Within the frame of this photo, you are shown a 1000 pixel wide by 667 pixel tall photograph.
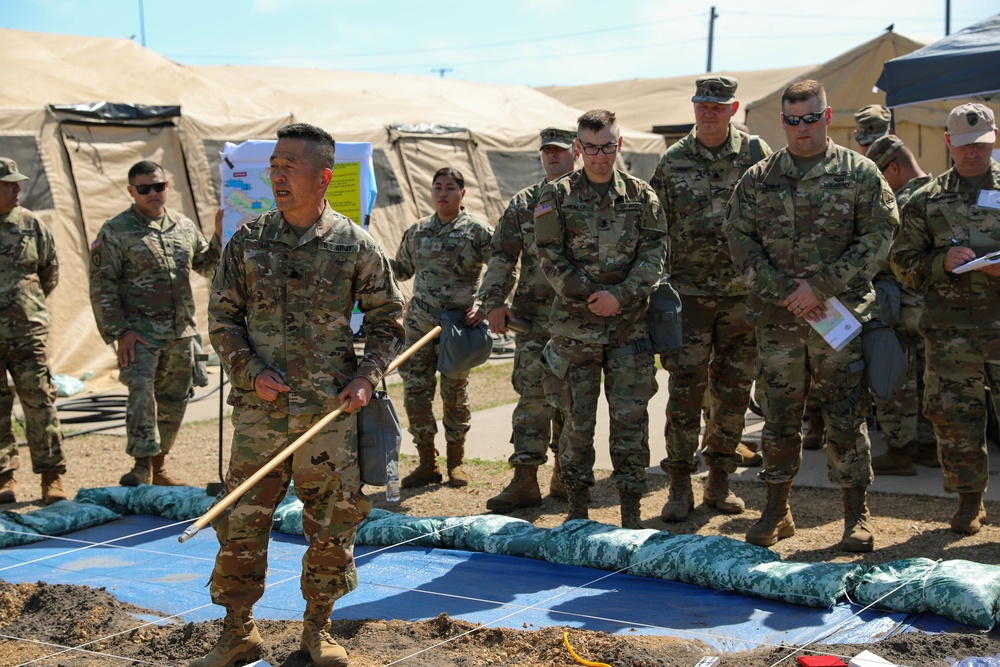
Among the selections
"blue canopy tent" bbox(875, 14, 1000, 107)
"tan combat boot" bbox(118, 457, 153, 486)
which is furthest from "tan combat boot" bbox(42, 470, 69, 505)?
"blue canopy tent" bbox(875, 14, 1000, 107)

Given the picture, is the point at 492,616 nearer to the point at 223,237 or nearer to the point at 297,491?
the point at 297,491

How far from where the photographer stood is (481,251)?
7.20 meters

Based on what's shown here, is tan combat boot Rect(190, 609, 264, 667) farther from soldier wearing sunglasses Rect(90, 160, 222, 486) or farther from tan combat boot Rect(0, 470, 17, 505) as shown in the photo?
tan combat boot Rect(0, 470, 17, 505)

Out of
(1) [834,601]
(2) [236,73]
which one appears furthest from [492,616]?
(2) [236,73]

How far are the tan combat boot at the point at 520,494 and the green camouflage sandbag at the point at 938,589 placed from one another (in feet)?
8.29

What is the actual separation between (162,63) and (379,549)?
11.1 m

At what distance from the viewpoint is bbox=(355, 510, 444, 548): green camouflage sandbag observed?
18.6 ft

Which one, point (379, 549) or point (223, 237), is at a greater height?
point (223, 237)

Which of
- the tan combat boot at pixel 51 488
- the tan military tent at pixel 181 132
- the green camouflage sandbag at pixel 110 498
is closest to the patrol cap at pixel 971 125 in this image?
the green camouflage sandbag at pixel 110 498

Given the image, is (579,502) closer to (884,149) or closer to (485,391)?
(884,149)

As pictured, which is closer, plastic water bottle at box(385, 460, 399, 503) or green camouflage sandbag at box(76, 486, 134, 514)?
plastic water bottle at box(385, 460, 399, 503)

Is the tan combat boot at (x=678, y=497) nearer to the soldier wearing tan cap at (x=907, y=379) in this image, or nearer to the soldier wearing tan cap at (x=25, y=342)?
the soldier wearing tan cap at (x=907, y=379)

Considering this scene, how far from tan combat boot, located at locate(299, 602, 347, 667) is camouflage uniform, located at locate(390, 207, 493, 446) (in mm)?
3045

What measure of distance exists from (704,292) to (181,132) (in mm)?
9032
